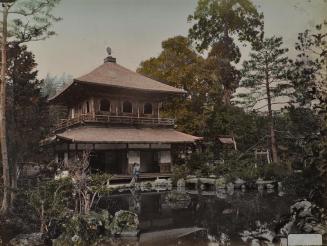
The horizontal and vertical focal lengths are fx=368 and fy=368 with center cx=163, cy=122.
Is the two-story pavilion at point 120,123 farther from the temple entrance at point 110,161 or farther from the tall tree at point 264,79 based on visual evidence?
the tall tree at point 264,79

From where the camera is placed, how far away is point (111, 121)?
17594 millimetres

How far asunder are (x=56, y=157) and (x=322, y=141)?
13986mm

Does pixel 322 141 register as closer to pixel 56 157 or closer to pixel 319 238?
pixel 319 238

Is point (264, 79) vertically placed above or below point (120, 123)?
above

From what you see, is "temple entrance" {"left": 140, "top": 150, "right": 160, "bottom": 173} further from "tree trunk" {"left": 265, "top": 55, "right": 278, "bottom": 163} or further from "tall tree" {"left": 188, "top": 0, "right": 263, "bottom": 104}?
"tall tree" {"left": 188, "top": 0, "right": 263, "bottom": 104}

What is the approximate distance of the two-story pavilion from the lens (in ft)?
55.7

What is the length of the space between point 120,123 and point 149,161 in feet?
9.09

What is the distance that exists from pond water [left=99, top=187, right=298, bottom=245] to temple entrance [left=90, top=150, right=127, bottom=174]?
3.78 meters

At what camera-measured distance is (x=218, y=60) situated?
1596cm

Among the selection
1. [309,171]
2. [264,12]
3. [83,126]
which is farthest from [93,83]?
[309,171]

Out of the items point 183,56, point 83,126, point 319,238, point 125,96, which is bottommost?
point 319,238

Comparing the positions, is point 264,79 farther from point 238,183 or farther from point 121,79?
point 121,79

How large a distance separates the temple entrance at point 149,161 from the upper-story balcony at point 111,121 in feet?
4.92

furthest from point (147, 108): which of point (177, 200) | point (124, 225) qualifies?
point (124, 225)
